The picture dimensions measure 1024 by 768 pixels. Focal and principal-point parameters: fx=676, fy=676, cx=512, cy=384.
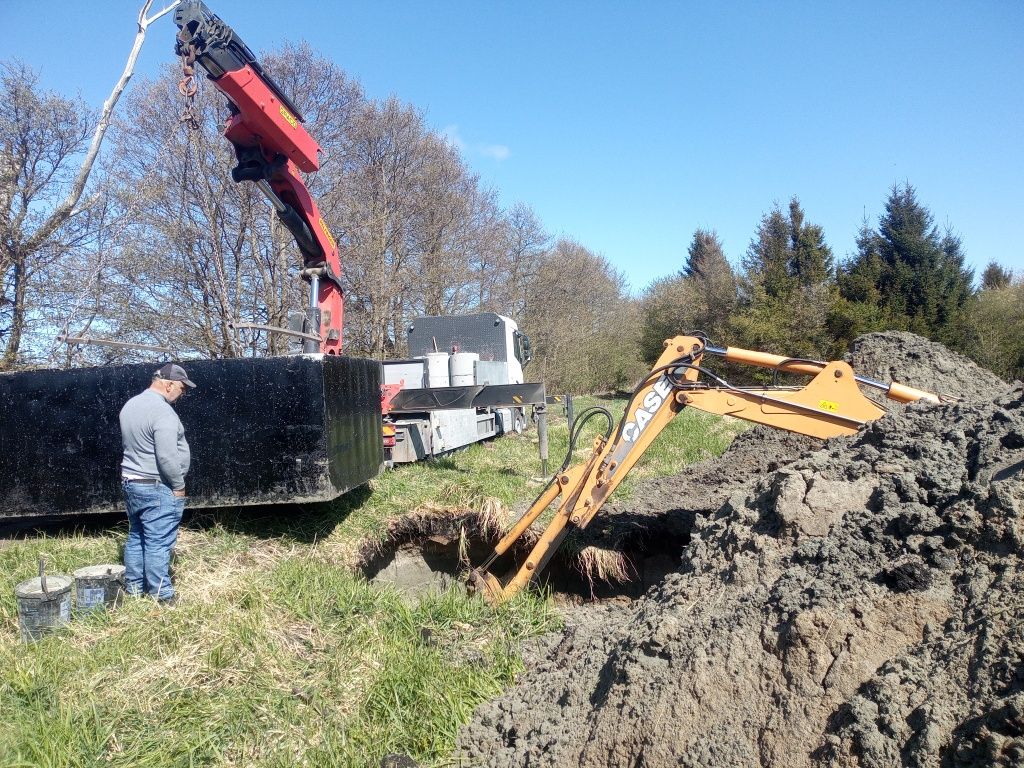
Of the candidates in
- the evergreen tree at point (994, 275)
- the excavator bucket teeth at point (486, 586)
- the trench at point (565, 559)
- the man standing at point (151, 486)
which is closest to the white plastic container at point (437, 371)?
the trench at point (565, 559)

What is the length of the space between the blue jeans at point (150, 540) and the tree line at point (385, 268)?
6003 mm

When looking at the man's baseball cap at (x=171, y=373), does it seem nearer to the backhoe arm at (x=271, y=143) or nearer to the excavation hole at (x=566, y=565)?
the backhoe arm at (x=271, y=143)

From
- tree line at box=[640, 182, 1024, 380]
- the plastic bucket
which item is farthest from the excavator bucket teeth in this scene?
tree line at box=[640, 182, 1024, 380]

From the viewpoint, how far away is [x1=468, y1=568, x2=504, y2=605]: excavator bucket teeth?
5254mm

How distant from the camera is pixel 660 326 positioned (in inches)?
1046

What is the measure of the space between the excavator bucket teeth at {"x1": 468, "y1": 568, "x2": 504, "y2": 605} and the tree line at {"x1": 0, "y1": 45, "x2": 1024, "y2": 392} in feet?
22.7

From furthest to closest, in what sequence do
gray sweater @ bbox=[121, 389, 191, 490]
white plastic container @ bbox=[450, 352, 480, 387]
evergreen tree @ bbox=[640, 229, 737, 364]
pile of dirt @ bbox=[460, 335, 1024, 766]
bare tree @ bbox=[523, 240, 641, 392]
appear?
1. bare tree @ bbox=[523, 240, 641, 392]
2. evergreen tree @ bbox=[640, 229, 737, 364]
3. white plastic container @ bbox=[450, 352, 480, 387]
4. gray sweater @ bbox=[121, 389, 191, 490]
5. pile of dirt @ bbox=[460, 335, 1024, 766]

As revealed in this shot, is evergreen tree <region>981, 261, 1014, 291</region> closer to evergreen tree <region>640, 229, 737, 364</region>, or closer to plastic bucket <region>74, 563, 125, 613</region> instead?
evergreen tree <region>640, 229, 737, 364</region>

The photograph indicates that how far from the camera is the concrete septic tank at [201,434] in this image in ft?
17.0

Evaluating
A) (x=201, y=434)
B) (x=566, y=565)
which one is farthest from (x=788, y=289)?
(x=201, y=434)

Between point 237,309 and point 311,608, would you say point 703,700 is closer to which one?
point 311,608

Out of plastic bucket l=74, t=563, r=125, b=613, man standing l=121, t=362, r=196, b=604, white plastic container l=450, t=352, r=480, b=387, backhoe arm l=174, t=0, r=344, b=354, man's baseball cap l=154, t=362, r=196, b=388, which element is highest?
backhoe arm l=174, t=0, r=344, b=354

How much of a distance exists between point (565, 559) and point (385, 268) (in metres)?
14.8

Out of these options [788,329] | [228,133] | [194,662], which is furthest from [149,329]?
[788,329]
